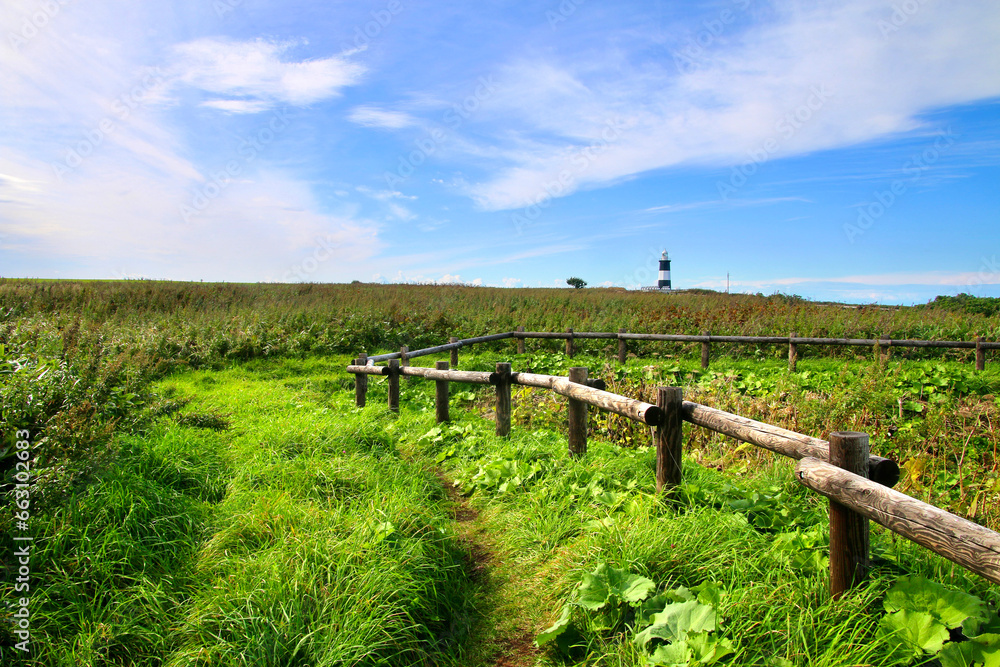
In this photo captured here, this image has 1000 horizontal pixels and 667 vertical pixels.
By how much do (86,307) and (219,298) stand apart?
332 centimetres

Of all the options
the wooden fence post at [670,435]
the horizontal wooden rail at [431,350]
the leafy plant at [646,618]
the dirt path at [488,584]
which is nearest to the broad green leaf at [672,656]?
the leafy plant at [646,618]

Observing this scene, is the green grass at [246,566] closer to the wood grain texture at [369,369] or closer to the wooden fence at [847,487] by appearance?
the wooden fence at [847,487]

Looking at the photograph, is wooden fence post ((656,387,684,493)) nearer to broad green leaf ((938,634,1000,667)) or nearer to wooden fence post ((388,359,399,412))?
broad green leaf ((938,634,1000,667))

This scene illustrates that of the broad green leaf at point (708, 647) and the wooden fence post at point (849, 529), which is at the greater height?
the wooden fence post at point (849, 529)

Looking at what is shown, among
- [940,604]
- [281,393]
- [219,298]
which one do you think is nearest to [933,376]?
[940,604]

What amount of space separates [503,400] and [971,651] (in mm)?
4179

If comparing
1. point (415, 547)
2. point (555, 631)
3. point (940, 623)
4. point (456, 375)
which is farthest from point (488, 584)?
point (456, 375)

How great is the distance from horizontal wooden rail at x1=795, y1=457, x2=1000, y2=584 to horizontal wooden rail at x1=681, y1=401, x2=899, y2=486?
223 millimetres

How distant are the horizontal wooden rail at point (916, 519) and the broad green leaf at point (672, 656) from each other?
98cm

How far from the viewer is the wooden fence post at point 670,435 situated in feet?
12.0

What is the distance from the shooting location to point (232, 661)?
2.36 m

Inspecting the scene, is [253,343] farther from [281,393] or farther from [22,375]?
[22,375]

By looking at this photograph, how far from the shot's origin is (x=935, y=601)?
2.17 meters

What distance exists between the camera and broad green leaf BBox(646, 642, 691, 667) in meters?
2.16
